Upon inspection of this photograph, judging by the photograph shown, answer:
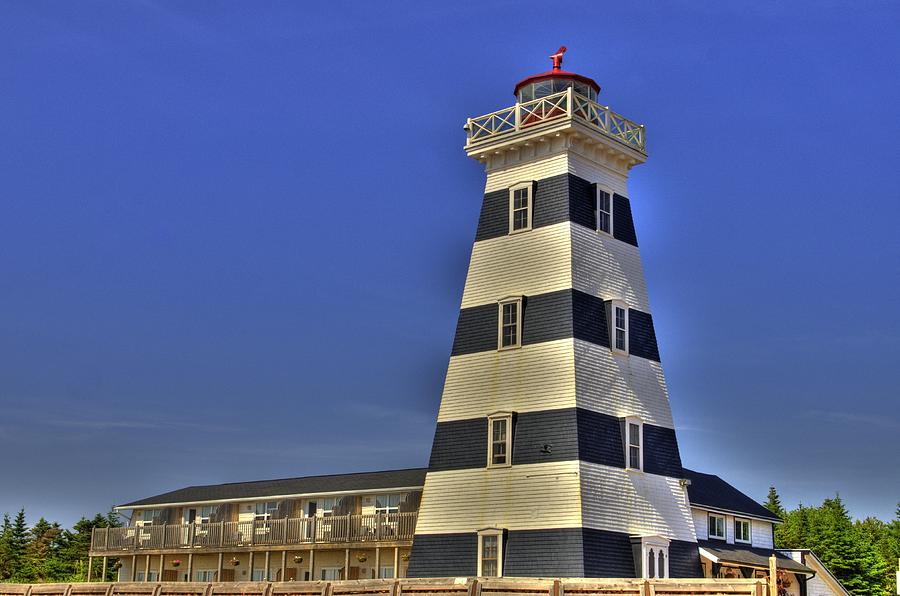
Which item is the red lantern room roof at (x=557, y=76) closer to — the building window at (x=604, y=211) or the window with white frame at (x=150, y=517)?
the building window at (x=604, y=211)

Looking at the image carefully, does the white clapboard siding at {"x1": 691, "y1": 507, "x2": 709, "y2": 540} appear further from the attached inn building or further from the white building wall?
the white building wall

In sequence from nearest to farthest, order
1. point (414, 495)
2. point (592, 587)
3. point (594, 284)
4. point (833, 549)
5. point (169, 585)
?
point (592, 587) < point (169, 585) < point (594, 284) < point (414, 495) < point (833, 549)

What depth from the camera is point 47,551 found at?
86750mm

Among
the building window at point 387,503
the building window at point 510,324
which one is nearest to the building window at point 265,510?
the building window at point 387,503

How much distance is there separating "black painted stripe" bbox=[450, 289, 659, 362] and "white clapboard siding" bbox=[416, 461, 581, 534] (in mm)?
4597

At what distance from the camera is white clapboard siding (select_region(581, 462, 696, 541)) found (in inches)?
1485

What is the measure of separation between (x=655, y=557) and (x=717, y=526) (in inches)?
446

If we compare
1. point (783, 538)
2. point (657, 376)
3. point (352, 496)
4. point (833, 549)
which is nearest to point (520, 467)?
point (657, 376)

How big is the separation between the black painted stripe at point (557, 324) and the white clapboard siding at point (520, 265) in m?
0.41

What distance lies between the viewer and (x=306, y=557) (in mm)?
52156

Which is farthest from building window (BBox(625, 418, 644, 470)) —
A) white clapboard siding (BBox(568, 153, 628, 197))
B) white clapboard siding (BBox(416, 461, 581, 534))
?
white clapboard siding (BBox(568, 153, 628, 197))

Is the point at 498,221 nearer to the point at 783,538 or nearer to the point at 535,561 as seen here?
the point at 535,561

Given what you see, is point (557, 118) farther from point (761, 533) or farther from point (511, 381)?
point (761, 533)

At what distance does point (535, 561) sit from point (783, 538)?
1945 inches
